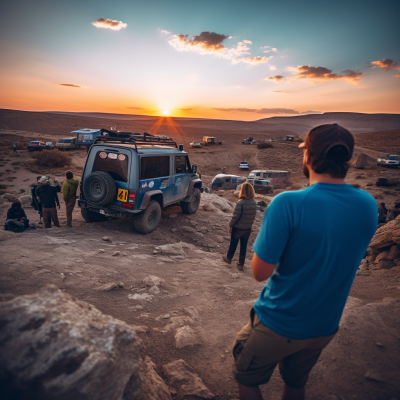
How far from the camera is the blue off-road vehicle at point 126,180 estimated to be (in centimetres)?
636

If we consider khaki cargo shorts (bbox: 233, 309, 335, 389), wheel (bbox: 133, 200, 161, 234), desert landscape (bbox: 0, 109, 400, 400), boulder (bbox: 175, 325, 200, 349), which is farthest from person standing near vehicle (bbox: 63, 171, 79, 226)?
khaki cargo shorts (bbox: 233, 309, 335, 389)

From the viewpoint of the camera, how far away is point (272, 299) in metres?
1.46

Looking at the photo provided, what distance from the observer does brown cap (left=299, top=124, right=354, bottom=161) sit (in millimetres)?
1349

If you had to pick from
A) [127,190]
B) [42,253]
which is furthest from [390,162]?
[42,253]

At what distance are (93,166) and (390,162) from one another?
36.3 m

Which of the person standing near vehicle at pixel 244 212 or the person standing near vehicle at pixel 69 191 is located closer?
the person standing near vehicle at pixel 244 212

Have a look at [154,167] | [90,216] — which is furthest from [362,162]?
[90,216]

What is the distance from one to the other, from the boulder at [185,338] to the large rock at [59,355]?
4.02 feet

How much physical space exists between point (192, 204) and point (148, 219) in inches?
101

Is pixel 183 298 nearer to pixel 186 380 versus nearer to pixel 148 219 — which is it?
pixel 186 380

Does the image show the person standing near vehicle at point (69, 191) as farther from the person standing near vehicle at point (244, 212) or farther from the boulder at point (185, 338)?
the boulder at point (185, 338)

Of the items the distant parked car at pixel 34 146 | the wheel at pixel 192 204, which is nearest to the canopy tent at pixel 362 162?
the wheel at pixel 192 204

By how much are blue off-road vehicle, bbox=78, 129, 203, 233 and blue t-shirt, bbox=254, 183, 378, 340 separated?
5.44 meters

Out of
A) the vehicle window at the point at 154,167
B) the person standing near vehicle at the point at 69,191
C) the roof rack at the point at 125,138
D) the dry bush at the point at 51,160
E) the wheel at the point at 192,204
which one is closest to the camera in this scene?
the vehicle window at the point at 154,167
